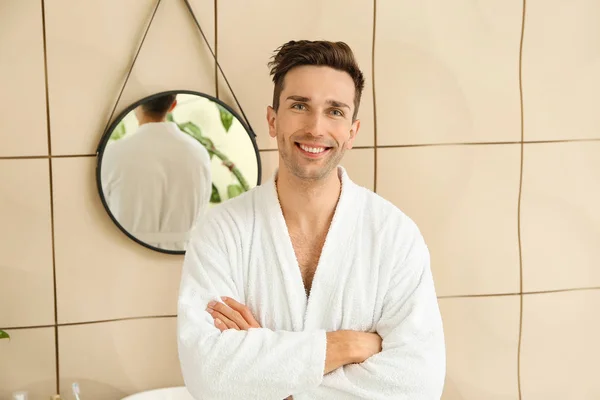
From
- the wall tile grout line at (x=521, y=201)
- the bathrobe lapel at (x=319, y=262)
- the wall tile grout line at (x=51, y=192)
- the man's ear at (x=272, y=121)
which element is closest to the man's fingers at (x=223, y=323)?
the bathrobe lapel at (x=319, y=262)

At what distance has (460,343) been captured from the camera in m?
2.10

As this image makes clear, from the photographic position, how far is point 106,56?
1.83 metres

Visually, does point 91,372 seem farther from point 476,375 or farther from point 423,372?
point 476,375

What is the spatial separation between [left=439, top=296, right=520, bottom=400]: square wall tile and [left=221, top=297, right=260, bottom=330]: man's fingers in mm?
794

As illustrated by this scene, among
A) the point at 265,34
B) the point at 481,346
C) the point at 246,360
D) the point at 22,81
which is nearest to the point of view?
the point at 246,360

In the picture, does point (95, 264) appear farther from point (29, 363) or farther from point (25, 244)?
point (29, 363)

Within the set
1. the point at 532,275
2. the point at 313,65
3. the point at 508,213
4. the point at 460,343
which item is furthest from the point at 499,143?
the point at 313,65

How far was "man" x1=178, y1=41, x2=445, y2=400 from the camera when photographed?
4.58 ft

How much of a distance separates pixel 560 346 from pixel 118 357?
1307 millimetres

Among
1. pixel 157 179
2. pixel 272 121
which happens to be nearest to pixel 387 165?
pixel 272 121

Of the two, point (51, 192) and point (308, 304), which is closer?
point (308, 304)

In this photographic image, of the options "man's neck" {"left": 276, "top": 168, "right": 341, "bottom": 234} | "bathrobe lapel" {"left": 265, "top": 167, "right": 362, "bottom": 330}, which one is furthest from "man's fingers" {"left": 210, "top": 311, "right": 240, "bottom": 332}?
"man's neck" {"left": 276, "top": 168, "right": 341, "bottom": 234}

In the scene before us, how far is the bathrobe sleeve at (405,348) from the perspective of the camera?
1426 millimetres

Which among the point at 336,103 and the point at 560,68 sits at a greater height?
the point at 560,68
